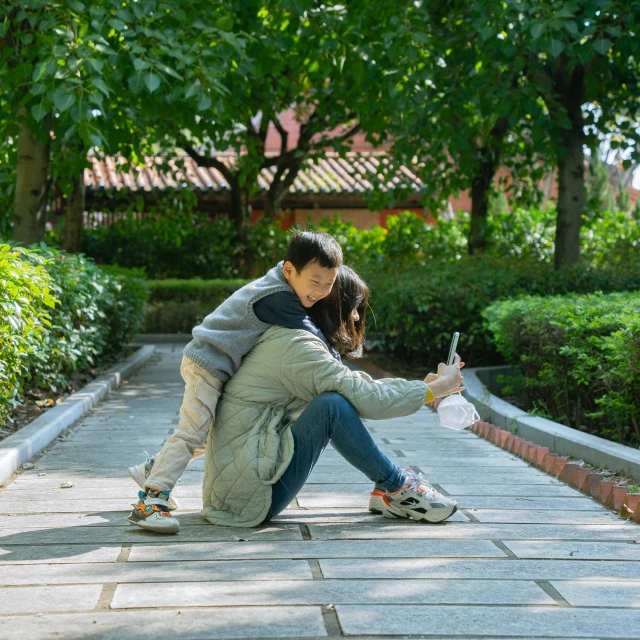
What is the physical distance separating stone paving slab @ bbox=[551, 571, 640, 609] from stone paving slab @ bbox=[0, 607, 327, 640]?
90 cm

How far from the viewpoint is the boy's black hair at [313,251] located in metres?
4.06

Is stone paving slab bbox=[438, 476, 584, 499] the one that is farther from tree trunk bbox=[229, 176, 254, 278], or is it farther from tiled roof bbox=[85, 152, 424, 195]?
tiled roof bbox=[85, 152, 424, 195]

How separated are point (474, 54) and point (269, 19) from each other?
2.74m

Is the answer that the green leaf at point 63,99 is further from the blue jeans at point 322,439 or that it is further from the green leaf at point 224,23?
the blue jeans at point 322,439

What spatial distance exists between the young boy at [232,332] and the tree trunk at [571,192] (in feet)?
26.0

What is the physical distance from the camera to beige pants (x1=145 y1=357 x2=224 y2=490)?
4.13 m

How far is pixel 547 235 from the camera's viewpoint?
63.5ft

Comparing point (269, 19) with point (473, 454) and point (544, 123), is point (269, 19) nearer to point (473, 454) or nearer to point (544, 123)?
point (544, 123)

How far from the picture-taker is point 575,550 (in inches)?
A: 153

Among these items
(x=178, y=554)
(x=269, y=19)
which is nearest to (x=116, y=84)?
(x=269, y=19)

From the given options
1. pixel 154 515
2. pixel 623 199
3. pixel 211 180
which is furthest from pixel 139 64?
pixel 623 199

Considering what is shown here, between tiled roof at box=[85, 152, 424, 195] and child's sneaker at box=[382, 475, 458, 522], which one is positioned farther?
tiled roof at box=[85, 152, 424, 195]

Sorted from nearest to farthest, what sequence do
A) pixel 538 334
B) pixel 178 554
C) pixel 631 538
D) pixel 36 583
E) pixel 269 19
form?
pixel 36 583 < pixel 178 554 < pixel 631 538 < pixel 538 334 < pixel 269 19

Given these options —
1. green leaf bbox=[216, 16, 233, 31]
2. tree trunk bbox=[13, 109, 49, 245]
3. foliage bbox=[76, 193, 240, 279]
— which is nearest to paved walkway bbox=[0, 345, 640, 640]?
green leaf bbox=[216, 16, 233, 31]
